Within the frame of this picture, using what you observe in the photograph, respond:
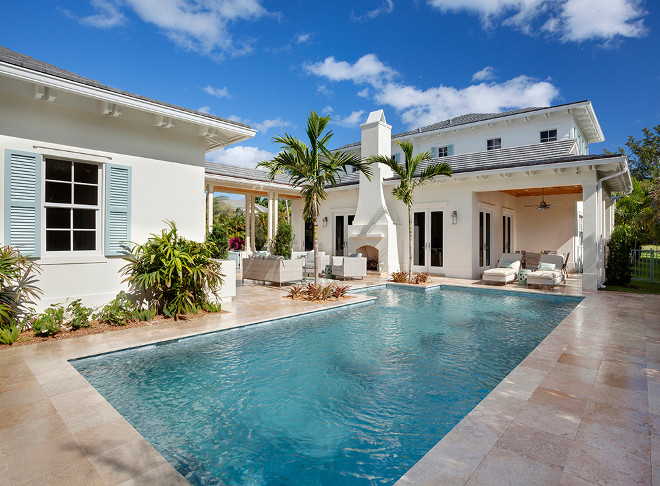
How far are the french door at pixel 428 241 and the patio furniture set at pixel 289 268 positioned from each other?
9.72 ft

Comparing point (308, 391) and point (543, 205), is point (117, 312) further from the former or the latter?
point (543, 205)

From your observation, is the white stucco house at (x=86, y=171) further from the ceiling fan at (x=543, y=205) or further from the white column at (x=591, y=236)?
the ceiling fan at (x=543, y=205)

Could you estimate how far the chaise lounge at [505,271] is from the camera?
40.4 feet

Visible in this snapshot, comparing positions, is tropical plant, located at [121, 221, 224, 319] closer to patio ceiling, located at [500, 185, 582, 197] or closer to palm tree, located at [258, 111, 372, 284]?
palm tree, located at [258, 111, 372, 284]

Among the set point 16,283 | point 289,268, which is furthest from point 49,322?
point 289,268

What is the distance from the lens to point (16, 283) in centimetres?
579

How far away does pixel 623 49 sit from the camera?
24969 mm

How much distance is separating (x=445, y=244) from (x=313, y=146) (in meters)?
7.45

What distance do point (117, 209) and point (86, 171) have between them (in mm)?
841

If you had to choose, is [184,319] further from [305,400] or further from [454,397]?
[454,397]

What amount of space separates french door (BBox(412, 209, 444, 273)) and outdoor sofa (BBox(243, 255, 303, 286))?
5.72 metres

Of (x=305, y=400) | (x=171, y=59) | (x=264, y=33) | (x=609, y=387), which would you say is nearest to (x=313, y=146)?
(x=305, y=400)

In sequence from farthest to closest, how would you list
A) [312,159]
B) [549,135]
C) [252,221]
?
1. [252,221]
2. [549,135]
3. [312,159]

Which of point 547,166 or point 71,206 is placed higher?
point 547,166
